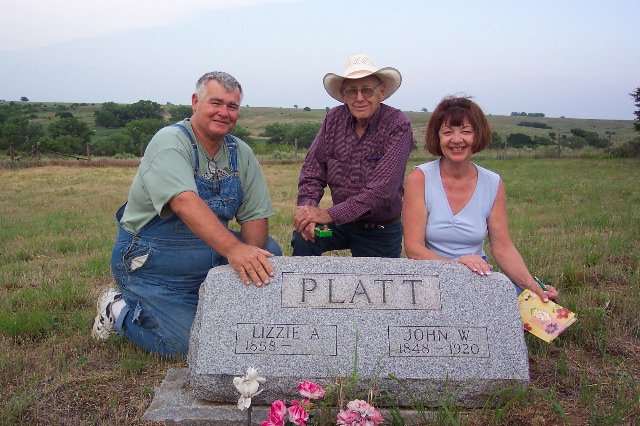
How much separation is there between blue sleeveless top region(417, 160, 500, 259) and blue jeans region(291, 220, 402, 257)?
0.83m

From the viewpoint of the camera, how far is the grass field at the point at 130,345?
11.7 ft

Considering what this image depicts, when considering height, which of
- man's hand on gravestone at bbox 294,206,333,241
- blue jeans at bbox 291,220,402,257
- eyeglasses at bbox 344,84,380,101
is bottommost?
blue jeans at bbox 291,220,402,257

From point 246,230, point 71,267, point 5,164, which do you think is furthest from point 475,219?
point 5,164

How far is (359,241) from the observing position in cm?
518

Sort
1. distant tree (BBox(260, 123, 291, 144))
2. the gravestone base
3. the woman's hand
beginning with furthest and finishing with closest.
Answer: distant tree (BBox(260, 123, 291, 144)), the woman's hand, the gravestone base

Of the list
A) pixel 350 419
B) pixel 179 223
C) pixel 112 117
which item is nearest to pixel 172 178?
pixel 179 223

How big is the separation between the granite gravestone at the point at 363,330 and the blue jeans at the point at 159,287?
85 centimetres

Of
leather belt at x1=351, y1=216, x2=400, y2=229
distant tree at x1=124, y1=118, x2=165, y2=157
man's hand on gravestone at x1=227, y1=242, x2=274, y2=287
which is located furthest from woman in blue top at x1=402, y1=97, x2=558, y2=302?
distant tree at x1=124, y1=118, x2=165, y2=157

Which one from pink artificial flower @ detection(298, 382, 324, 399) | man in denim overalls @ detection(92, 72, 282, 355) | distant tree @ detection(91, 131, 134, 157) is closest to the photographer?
pink artificial flower @ detection(298, 382, 324, 399)

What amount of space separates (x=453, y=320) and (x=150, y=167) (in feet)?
6.99

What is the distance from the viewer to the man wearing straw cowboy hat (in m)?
4.68

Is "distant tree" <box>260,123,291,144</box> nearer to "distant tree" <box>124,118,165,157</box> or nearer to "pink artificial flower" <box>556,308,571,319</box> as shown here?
"distant tree" <box>124,118,165,157</box>

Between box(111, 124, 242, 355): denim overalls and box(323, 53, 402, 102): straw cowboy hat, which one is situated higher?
box(323, 53, 402, 102): straw cowboy hat

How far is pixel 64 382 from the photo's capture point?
3904mm
